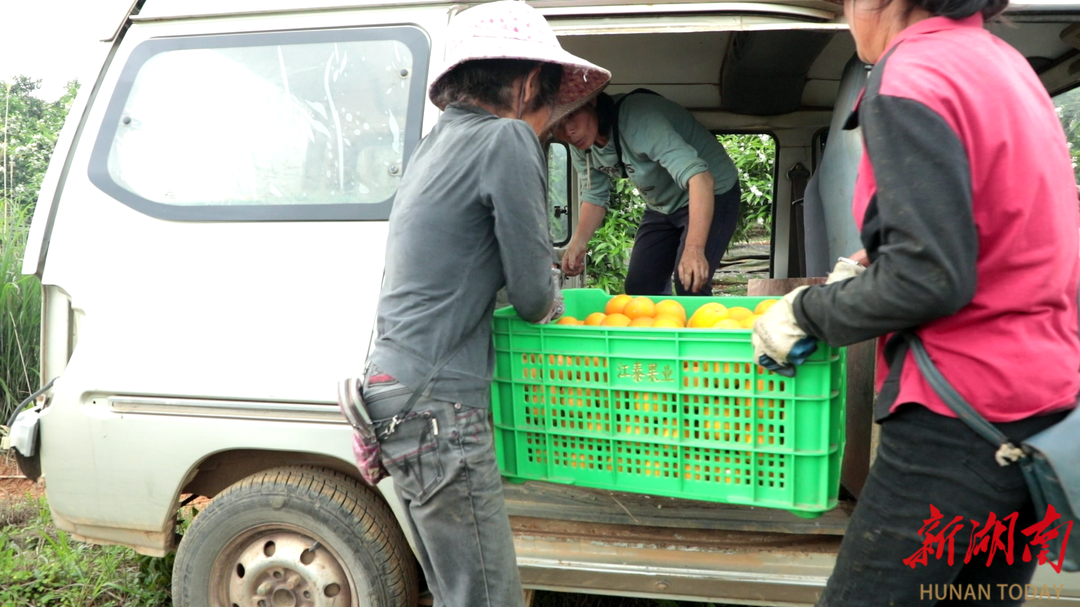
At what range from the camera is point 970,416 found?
1.37 meters

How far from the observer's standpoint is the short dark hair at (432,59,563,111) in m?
1.83

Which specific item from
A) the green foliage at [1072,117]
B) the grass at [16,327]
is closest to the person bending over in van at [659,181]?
the green foliage at [1072,117]

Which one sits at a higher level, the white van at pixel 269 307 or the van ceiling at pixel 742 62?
the van ceiling at pixel 742 62

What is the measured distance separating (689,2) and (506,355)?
1.22 m

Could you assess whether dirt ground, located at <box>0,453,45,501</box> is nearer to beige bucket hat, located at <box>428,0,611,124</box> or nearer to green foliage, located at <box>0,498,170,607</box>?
green foliage, located at <box>0,498,170,607</box>

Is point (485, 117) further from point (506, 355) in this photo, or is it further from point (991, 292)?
point (991, 292)

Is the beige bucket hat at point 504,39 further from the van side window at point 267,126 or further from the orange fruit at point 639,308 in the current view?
the orange fruit at point 639,308

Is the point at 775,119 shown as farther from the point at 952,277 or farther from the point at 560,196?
the point at 952,277

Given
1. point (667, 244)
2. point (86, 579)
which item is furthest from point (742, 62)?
point (86, 579)

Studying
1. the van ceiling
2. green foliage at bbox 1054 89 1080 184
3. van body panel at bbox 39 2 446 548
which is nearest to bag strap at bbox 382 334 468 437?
van body panel at bbox 39 2 446 548

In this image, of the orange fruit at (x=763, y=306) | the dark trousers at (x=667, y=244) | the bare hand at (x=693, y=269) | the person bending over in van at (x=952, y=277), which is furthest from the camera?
the dark trousers at (x=667, y=244)

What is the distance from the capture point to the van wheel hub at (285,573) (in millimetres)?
2428

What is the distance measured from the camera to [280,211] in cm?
241

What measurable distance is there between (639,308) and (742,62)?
220 centimetres
